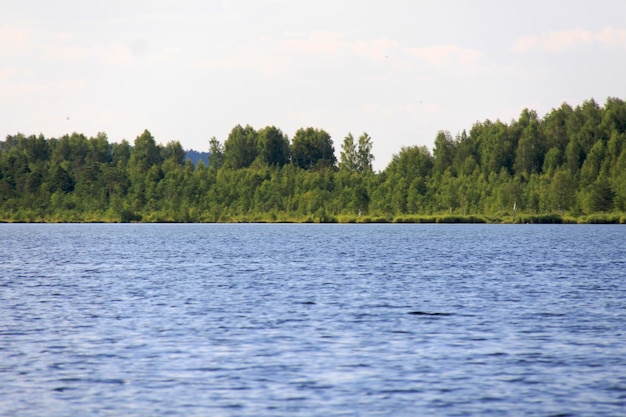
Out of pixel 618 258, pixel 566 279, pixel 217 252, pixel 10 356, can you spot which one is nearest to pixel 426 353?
pixel 10 356

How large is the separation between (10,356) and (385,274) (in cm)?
4068

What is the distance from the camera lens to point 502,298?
49188 millimetres

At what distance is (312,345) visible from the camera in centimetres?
3241

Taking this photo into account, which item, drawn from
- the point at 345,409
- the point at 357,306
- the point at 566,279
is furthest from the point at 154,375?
the point at 566,279

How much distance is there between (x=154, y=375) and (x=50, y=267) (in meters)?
51.4

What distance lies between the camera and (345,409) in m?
23.1

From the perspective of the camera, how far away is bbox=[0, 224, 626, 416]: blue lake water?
944 inches

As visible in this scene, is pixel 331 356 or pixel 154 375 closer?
pixel 154 375

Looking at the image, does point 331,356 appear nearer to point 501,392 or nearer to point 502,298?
point 501,392

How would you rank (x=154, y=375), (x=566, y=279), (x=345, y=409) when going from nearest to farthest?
(x=345, y=409), (x=154, y=375), (x=566, y=279)

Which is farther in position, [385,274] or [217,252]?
[217,252]

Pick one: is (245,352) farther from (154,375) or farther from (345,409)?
(345,409)

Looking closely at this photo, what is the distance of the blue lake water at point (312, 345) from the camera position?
2398cm

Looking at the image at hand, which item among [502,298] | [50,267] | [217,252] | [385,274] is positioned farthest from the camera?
[217,252]
